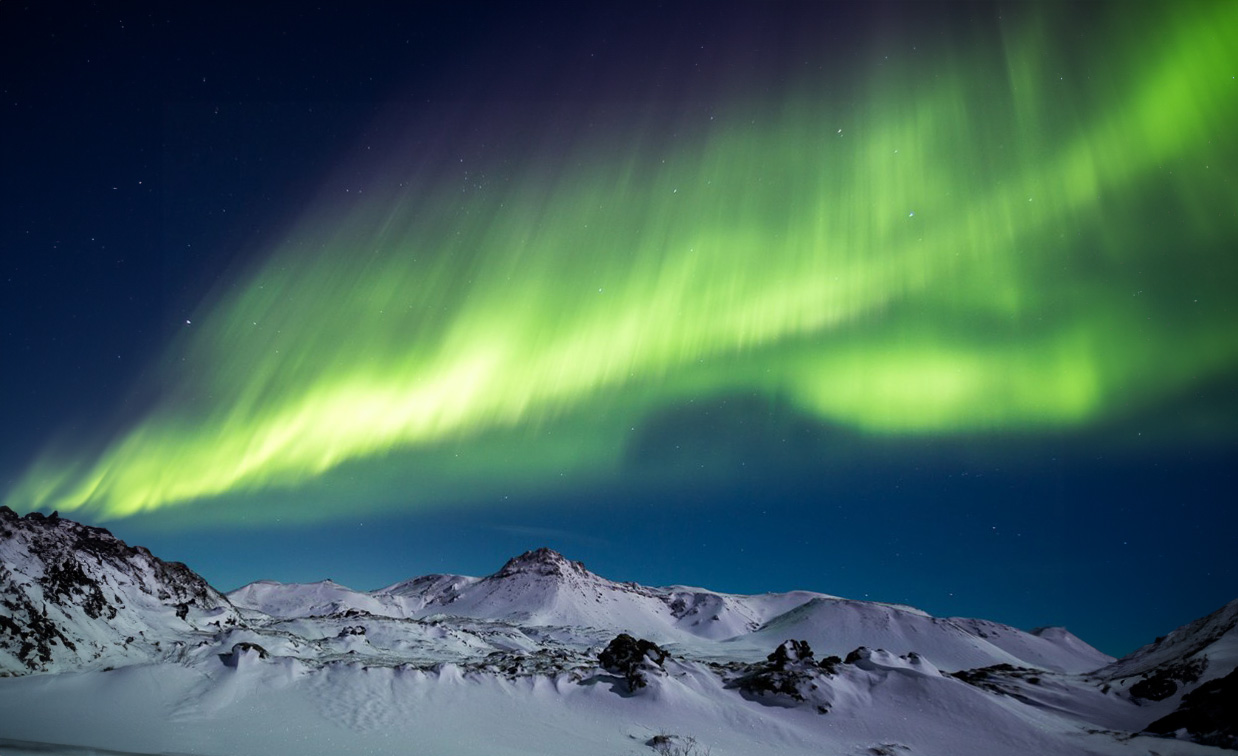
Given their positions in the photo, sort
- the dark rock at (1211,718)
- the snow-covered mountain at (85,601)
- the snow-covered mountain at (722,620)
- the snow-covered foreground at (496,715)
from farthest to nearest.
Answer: the snow-covered mountain at (722,620)
the snow-covered mountain at (85,601)
the dark rock at (1211,718)
the snow-covered foreground at (496,715)

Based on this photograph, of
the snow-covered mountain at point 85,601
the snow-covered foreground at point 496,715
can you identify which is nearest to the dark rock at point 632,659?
the snow-covered foreground at point 496,715

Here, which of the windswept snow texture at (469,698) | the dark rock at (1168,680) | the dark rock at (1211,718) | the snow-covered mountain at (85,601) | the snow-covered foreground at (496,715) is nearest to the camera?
the snow-covered foreground at (496,715)

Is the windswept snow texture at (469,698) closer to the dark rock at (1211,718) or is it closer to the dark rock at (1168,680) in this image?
the dark rock at (1168,680)

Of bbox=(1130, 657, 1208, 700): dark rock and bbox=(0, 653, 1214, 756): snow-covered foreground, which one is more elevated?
bbox=(1130, 657, 1208, 700): dark rock

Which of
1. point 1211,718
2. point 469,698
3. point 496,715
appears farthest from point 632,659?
point 1211,718

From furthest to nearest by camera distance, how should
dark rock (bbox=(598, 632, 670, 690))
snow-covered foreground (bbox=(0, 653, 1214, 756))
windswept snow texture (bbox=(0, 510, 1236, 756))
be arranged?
1. dark rock (bbox=(598, 632, 670, 690))
2. windswept snow texture (bbox=(0, 510, 1236, 756))
3. snow-covered foreground (bbox=(0, 653, 1214, 756))

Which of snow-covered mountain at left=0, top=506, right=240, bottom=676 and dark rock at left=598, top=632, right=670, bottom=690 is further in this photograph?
dark rock at left=598, top=632, right=670, bottom=690

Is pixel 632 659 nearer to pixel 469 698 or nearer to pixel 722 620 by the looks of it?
pixel 469 698

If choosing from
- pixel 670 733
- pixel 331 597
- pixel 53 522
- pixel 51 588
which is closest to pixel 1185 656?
pixel 670 733

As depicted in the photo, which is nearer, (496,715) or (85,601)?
(496,715)

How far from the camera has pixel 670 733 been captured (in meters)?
32.6

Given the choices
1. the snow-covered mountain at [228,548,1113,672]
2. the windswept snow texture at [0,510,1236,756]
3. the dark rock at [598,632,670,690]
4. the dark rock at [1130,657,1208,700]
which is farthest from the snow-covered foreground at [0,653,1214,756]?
the snow-covered mountain at [228,548,1113,672]

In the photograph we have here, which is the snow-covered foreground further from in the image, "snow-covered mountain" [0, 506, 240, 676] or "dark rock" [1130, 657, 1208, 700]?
"dark rock" [1130, 657, 1208, 700]

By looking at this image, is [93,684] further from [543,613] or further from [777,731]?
[543,613]
